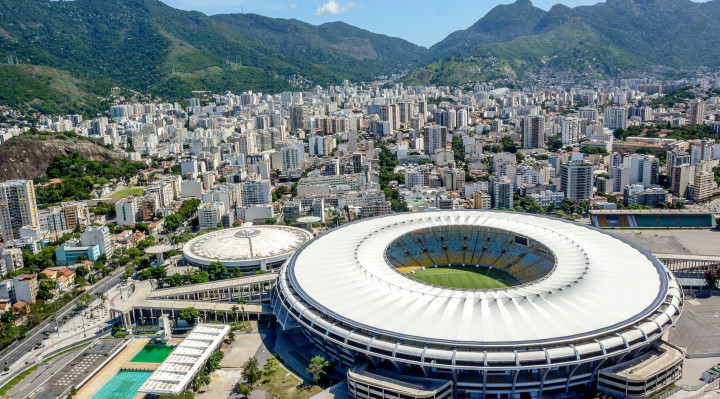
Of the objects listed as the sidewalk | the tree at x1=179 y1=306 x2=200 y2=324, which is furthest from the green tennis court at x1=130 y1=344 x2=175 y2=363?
the sidewalk

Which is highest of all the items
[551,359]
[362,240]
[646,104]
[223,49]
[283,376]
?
[223,49]

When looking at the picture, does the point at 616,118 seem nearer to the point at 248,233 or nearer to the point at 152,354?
the point at 248,233

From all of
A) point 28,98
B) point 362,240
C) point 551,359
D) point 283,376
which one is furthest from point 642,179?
point 28,98

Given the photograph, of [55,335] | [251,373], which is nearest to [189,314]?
[55,335]

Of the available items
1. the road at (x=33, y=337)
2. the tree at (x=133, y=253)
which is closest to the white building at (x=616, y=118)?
the tree at (x=133, y=253)

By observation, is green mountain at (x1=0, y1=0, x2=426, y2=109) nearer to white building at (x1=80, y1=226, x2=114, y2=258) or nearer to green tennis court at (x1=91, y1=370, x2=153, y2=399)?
white building at (x1=80, y1=226, x2=114, y2=258)

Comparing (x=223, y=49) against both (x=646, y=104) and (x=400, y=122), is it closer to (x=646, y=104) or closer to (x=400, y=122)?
(x=400, y=122)
